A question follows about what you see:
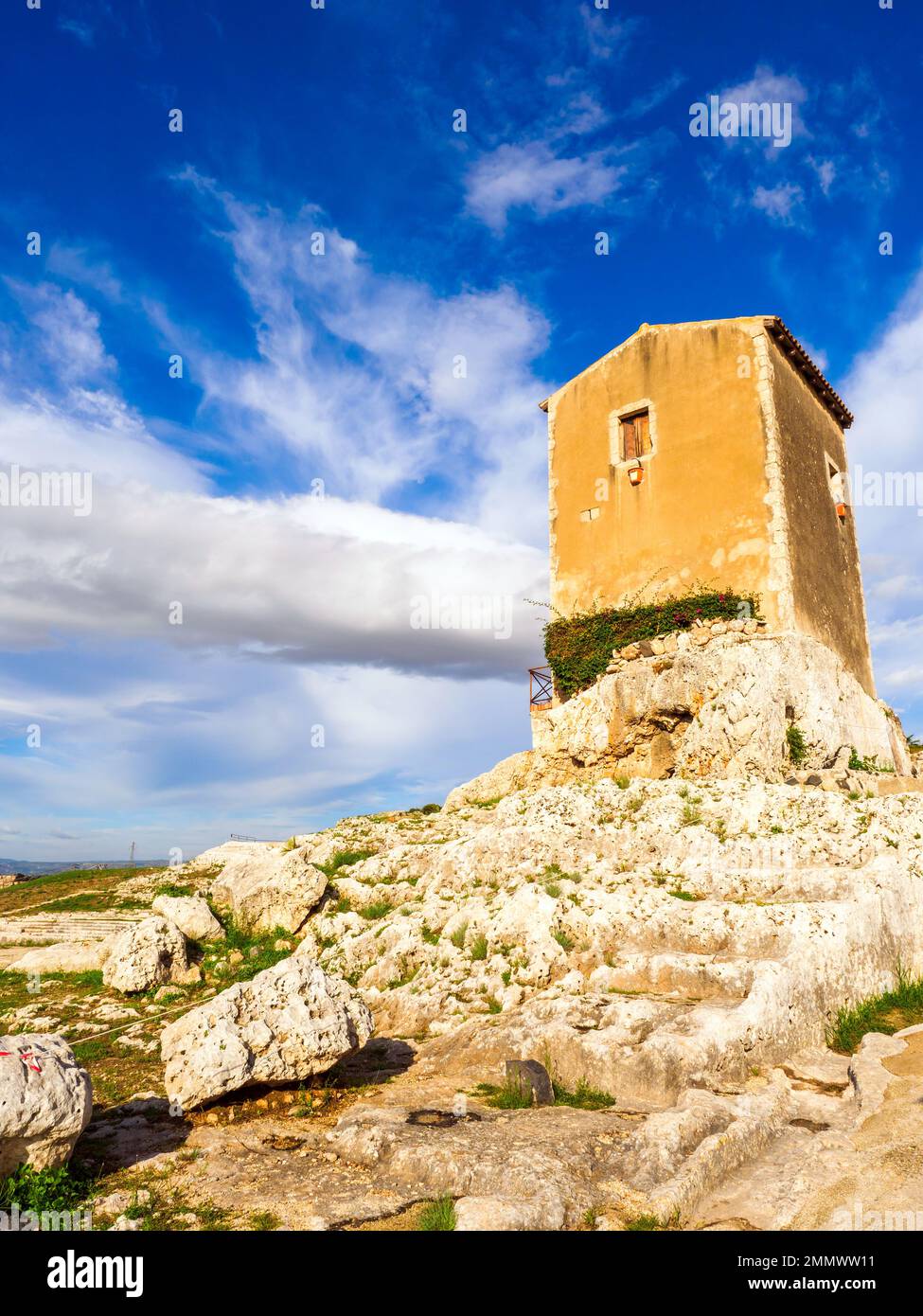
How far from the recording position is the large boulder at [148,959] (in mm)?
12711

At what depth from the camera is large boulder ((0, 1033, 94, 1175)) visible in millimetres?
5582

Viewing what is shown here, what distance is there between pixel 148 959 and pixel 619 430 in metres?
16.7

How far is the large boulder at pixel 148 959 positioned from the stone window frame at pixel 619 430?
603 inches

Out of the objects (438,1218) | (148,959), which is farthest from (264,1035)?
(148,959)

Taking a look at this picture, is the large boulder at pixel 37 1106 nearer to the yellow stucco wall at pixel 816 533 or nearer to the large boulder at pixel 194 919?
the large boulder at pixel 194 919

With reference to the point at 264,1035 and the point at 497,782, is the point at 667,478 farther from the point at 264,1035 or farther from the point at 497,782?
the point at 264,1035

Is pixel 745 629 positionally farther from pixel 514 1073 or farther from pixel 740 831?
pixel 514 1073

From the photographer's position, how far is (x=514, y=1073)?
7.78 metres

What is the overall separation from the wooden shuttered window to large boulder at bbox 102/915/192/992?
15.5 metres

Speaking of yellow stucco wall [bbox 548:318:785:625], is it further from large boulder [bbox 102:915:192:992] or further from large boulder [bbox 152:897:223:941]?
large boulder [bbox 102:915:192:992]

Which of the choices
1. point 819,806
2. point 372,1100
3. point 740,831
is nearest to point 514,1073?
point 372,1100

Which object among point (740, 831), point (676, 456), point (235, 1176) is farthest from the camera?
point (676, 456)

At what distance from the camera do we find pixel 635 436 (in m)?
21.0
